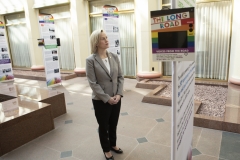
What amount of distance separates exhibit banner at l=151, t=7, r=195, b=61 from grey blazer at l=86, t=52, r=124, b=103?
109 centimetres

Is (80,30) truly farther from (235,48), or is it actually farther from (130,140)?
(130,140)

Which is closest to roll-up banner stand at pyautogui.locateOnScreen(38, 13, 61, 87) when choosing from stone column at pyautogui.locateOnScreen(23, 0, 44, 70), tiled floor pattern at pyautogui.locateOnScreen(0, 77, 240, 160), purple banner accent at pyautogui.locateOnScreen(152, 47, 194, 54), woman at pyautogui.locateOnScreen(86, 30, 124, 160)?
tiled floor pattern at pyautogui.locateOnScreen(0, 77, 240, 160)

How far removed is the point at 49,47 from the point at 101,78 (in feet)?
14.1

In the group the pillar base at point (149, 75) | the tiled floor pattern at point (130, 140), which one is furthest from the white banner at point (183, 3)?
the pillar base at point (149, 75)

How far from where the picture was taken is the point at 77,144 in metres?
2.82

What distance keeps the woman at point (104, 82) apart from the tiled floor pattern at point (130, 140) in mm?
453

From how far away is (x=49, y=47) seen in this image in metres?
5.88

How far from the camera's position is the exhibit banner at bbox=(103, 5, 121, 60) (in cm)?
477

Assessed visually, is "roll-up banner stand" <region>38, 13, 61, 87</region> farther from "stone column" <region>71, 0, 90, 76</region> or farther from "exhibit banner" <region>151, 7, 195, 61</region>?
"exhibit banner" <region>151, 7, 195, 61</region>

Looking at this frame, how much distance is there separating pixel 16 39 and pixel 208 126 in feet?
33.6

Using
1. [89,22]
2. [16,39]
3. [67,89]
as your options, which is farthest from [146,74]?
[16,39]

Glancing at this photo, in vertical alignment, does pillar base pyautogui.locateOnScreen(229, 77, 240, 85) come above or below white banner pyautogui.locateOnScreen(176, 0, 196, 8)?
below

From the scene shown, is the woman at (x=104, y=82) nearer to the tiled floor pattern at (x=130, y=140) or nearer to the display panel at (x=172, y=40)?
the tiled floor pattern at (x=130, y=140)

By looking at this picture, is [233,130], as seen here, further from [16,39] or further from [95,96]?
[16,39]
